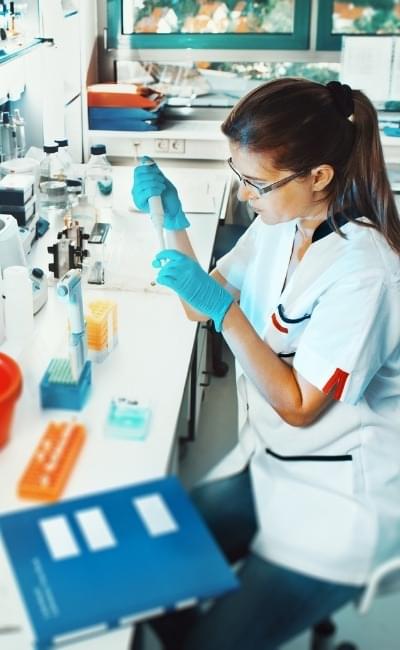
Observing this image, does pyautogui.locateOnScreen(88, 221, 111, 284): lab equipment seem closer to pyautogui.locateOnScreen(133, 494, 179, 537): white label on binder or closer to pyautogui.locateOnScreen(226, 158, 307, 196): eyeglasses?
pyautogui.locateOnScreen(226, 158, 307, 196): eyeglasses

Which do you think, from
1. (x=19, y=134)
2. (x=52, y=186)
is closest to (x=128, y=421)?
(x=52, y=186)

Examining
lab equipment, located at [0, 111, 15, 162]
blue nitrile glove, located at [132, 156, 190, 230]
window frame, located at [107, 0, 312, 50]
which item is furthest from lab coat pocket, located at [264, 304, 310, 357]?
window frame, located at [107, 0, 312, 50]

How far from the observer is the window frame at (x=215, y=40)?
3.54 m

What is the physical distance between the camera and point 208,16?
3537 millimetres

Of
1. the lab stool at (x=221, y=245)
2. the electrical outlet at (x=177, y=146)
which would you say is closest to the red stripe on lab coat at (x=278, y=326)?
the lab stool at (x=221, y=245)

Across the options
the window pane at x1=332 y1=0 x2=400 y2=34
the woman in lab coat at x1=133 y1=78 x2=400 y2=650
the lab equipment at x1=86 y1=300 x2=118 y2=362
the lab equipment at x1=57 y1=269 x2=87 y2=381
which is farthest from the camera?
the window pane at x1=332 y1=0 x2=400 y2=34

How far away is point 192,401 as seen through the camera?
1269 mm

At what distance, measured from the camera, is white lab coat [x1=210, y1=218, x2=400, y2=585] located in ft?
2.93

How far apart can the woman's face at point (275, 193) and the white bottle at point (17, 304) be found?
508 millimetres

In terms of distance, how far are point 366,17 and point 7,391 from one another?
288 cm

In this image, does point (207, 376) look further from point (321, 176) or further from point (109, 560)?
point (109, 560)

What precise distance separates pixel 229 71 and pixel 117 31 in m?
0.53

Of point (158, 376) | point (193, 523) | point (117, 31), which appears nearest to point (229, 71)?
point (117, 31)

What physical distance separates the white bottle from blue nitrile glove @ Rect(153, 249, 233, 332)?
0.36m
